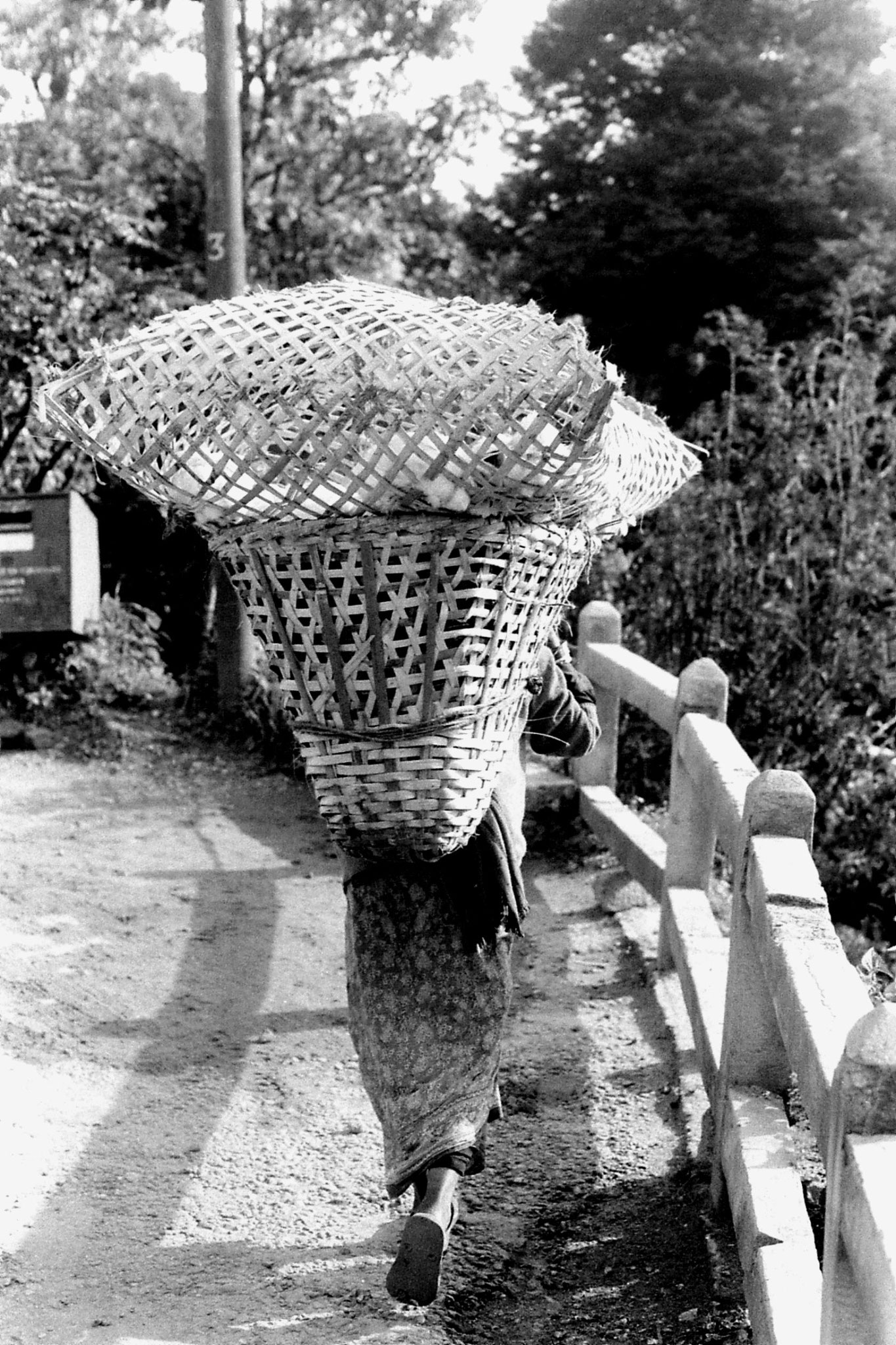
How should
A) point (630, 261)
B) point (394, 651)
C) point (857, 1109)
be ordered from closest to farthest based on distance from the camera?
point (857, 1109) → point (394, 651) → point (630, 261)

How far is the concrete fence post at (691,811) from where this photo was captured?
4211 millimetres

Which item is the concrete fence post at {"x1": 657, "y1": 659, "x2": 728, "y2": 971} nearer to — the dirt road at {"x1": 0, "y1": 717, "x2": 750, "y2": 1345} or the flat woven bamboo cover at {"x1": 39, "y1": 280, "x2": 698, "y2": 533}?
the dirt road at {"x1": 0, "y1": 717, "x2": 750, "y2": 1345}

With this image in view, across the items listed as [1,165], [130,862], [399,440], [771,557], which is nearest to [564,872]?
[130,862]

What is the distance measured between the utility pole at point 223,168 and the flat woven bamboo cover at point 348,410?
5309 mm

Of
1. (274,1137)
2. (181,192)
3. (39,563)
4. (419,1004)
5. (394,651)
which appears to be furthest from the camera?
(181,192)

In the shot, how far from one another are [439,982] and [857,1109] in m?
1.25

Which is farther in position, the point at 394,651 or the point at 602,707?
the point at 602,707

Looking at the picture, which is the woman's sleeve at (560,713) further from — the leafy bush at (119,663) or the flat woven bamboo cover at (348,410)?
the leafy bush at (119,663)

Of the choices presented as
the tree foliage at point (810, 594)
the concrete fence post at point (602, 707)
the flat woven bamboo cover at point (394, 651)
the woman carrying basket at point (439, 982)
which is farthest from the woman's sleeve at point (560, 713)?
the tree foliage at point (810, 594)

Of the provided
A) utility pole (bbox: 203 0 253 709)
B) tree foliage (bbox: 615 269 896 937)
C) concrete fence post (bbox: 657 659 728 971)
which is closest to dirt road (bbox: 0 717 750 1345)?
concrete fence post (bbox: 657 659 728 971)

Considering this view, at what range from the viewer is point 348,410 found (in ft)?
6.32

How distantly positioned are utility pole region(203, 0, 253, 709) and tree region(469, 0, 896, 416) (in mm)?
6939

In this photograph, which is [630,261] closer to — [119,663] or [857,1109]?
[119,663]

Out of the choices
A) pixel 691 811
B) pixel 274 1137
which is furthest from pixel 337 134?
pixel 274 1137
